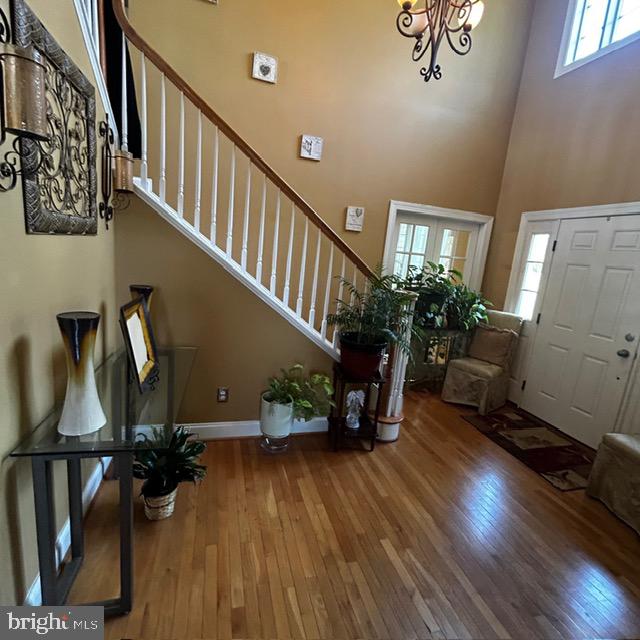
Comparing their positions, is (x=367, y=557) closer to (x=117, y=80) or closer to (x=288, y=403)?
(x=288, y=403)

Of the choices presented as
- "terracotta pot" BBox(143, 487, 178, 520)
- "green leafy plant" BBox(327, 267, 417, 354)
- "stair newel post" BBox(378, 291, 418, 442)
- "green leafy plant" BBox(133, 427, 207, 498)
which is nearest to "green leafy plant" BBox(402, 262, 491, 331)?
"stair newel post" BBox(378, 291, 418, 442)

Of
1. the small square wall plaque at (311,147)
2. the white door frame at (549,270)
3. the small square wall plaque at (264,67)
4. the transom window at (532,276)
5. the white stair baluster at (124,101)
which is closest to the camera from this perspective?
the white stair baluster at (124,101)

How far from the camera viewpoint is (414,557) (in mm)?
1705

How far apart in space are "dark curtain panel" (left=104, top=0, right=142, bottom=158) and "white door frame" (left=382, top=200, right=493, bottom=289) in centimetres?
252

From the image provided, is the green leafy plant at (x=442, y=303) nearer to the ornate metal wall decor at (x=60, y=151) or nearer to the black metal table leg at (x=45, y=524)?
the ornate metal wall decor at (x=60, y=151)

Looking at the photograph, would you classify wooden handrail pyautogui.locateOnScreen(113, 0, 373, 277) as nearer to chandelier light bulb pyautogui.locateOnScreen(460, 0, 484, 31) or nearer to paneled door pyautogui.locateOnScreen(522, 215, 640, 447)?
chandelier light bulb pyautogui.locateOnScreen(460, 0, 484, 31)

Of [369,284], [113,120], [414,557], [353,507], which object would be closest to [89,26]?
[113,120]

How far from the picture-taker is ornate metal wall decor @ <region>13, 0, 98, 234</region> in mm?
1073

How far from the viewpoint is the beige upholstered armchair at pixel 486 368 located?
11.2 feet

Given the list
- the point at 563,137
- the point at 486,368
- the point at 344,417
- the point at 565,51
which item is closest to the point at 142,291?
the point at 344,417

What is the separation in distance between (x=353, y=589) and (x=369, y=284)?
6.18 ft

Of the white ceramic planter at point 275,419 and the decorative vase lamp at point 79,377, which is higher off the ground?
the decorative vase lamp at point 79,377

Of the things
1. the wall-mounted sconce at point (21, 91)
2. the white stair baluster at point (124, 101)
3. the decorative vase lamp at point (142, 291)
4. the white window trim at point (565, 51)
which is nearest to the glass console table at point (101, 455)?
the decorative vase lamp at point (142, 291)

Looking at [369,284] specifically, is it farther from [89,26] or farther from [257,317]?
[89,26]
